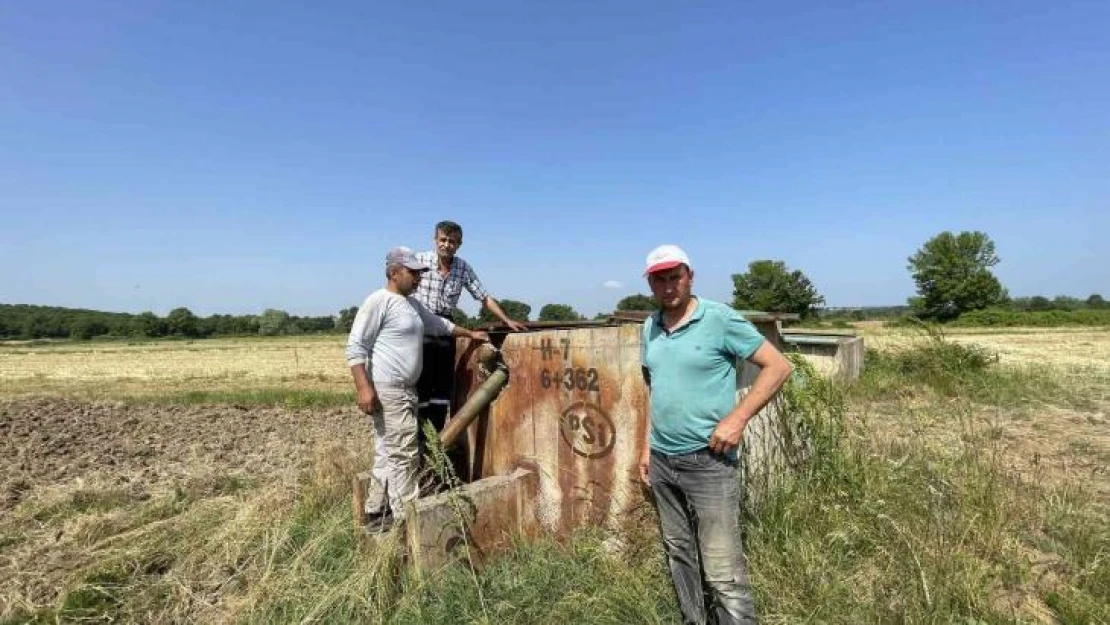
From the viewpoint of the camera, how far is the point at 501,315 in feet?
15.7

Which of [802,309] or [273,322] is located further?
[273,322]

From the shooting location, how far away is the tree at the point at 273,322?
92.5 meters

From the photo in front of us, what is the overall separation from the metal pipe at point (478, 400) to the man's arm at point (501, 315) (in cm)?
30

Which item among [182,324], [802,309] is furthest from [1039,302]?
[182,324]

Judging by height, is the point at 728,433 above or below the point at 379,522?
above

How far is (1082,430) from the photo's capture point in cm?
802

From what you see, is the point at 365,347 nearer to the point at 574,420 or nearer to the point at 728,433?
the point at 574,420

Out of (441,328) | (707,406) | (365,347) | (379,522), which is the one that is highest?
(441,328)

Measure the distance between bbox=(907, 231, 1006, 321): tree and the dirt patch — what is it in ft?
240

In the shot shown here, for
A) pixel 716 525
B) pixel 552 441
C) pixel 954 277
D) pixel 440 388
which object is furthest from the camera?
pixel 954 277

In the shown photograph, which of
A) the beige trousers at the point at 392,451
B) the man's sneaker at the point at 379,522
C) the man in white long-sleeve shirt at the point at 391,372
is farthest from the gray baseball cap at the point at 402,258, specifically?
the man's sneaker at the point at 379,522

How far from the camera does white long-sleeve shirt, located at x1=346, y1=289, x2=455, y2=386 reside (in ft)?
12.9

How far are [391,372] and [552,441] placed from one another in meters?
1.26

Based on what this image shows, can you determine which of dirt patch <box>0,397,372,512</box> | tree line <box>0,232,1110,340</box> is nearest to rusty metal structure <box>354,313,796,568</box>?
dirt patch <box>0,397,372,512</box>
